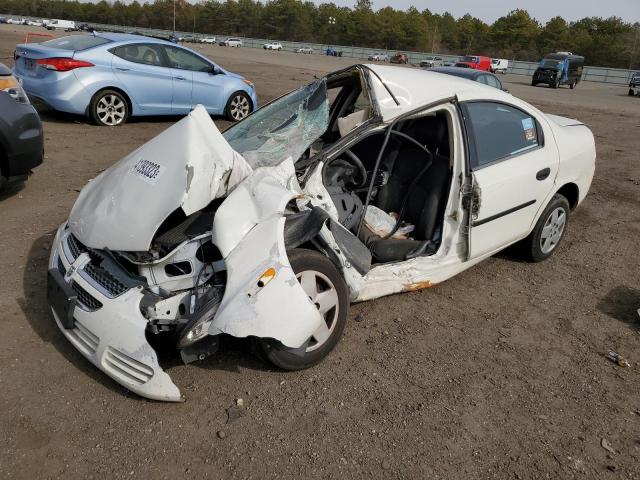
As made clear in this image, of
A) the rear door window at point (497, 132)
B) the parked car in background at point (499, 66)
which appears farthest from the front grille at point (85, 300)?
the parked car in background at point (499, 66)

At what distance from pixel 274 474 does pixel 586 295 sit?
122 inches

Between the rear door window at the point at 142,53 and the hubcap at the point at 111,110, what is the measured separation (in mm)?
732

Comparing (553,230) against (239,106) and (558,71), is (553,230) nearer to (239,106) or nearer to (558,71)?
(239,106)

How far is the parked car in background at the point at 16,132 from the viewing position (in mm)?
5031

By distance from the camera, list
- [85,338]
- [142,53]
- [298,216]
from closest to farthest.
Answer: [85,338] → [298,216] → [142,53]

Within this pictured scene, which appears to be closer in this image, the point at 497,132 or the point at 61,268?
the point at 61,268

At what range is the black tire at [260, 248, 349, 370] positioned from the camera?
291 cm

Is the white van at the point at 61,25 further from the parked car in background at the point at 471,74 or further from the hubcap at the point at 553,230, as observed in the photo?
the hubcap at the point at 553,230

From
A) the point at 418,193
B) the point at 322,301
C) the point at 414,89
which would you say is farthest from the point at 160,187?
the point at 418,193

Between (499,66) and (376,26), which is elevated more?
(376,26)

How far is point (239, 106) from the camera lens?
35.5 ft

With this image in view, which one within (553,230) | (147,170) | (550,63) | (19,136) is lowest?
(553,230)

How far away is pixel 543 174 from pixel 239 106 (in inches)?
302

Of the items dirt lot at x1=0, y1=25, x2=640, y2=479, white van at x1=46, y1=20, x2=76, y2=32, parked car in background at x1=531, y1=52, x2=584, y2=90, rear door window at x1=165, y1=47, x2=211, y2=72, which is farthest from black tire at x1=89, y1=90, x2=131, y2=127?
white van at x1=46, y1=20, x2=76, y2=32
